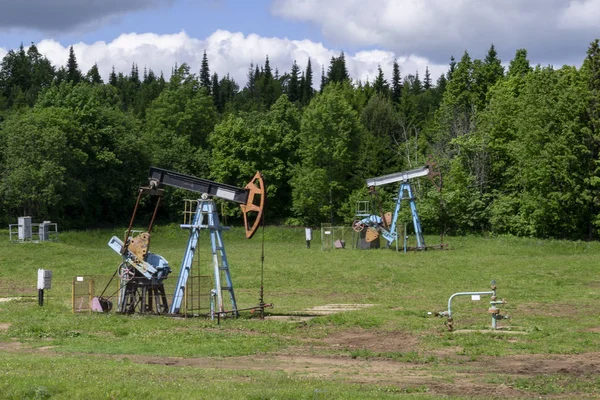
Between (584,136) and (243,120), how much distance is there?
32724 millimetres

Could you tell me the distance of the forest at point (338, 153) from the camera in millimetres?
60656

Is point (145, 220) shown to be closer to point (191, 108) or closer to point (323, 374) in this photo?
point (191, 108)

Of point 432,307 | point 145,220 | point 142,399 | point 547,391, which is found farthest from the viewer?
point 145,220

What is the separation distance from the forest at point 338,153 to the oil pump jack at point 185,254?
37977mm

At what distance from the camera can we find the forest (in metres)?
60.7

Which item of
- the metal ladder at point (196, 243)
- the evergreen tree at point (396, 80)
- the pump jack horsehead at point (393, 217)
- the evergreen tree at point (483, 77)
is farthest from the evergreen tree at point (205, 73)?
the metal ladder at point (196, 243)

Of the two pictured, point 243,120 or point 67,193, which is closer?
point 67,193

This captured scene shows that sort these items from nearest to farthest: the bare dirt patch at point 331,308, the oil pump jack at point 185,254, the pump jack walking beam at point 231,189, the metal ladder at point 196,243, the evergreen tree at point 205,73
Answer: the pump jack walking beam at point 231,189, the oil pump jack at point 185,254, the metal ladder at point 196,243, the bare dirt patch at point 331,308, the evergreen tree at point 205,73

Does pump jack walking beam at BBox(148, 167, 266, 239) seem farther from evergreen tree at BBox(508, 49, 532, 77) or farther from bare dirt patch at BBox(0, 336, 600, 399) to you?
evergreen tree at BBox(508, 49, 532, 77)

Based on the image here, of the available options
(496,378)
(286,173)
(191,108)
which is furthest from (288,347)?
(191,108)

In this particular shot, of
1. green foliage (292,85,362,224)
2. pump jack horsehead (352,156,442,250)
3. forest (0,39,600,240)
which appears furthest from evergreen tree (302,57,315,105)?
pump jack horsehead (352,156,442,250)

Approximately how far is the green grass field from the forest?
61.6 ft

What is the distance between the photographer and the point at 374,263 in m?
43.5

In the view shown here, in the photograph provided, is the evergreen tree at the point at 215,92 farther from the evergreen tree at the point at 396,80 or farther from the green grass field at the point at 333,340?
the green grass field at the point at 333,340
